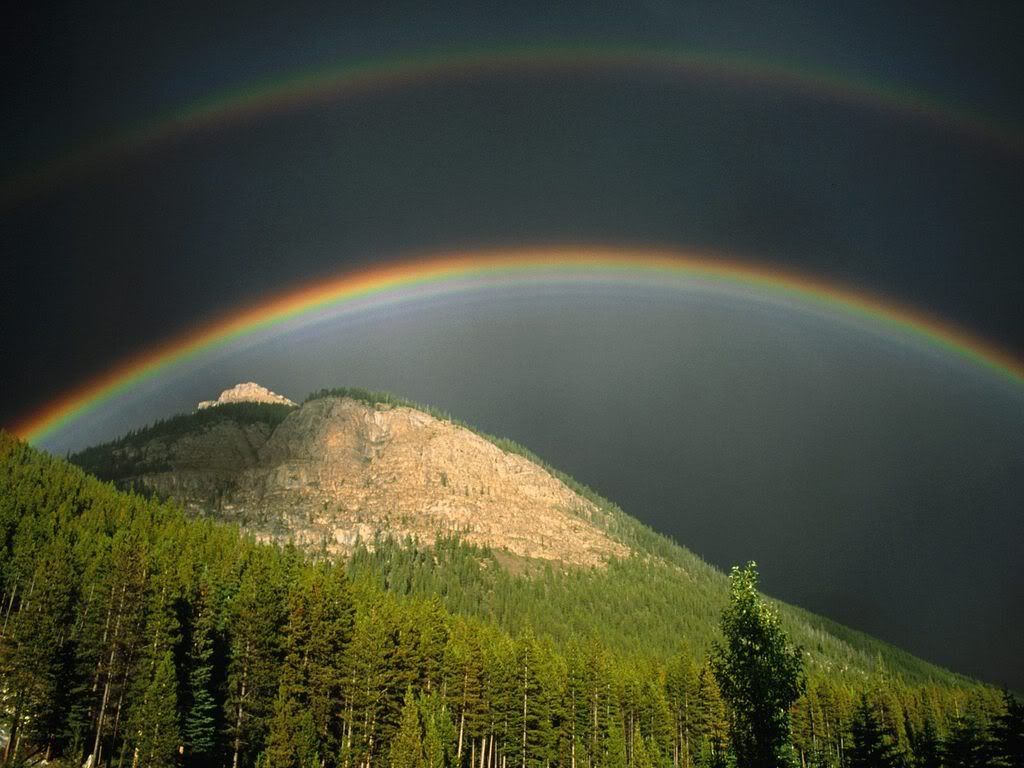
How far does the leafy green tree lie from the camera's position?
32.6 metres

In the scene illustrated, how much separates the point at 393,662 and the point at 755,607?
1343 inches

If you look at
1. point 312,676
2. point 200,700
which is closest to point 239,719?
point 200,700

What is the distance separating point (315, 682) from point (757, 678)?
32406 mm

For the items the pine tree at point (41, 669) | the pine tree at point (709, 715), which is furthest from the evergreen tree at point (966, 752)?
the pine tree at point (41, 669)

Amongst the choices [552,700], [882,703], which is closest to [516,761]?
[552,700]

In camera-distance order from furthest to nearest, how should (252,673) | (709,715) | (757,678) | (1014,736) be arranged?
(709,715) < (252,673) < (1014,736) < (757,678)

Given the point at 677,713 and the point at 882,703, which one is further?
the point at 882,703

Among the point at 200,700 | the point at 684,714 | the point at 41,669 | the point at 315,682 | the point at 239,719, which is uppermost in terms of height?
the point at 684,714

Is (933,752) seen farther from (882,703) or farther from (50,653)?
(50,653)

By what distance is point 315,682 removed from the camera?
50375 millimetres

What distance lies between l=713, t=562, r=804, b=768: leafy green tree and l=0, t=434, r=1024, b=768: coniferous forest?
7 centimetres

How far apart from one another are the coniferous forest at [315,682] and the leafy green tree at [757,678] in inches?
2.9

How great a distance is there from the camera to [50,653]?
4350cm

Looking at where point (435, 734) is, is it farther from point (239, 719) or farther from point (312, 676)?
point (239, 719)
